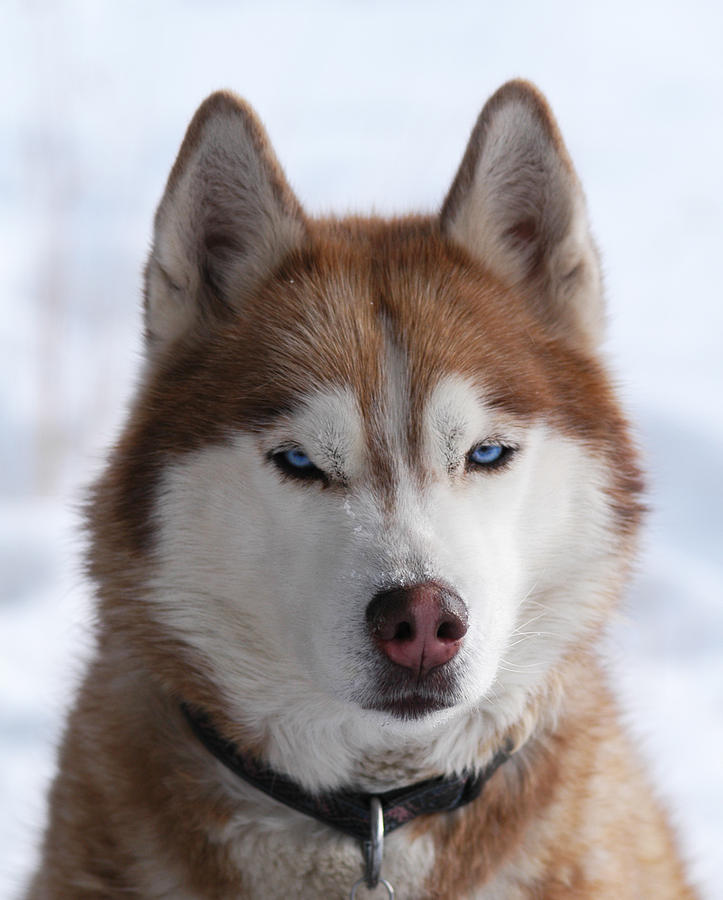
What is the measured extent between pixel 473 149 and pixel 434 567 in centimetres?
90

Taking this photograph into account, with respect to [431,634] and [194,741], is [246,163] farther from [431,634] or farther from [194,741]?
[194,741]

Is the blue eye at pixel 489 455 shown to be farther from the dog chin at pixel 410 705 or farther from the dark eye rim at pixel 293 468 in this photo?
the dog chin at pixel 410 705

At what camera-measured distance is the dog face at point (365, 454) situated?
6.81 ft

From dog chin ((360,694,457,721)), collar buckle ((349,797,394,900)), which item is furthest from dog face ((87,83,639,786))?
collar buckle ((349,797,394,900))

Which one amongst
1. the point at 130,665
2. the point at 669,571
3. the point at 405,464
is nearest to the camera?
the point at 405,464

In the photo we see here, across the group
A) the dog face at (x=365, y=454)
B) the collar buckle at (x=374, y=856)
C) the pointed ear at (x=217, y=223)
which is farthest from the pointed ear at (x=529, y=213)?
the collar buckle at (x=374, y=856)

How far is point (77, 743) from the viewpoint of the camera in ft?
8.47

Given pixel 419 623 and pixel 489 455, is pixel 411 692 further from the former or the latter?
pixel 489 455

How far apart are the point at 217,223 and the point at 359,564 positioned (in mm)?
860

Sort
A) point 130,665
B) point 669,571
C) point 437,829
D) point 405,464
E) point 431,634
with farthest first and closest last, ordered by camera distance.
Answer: point 669,571 → point 130,665 → point 437,829 → point 405,464 → point 431,634

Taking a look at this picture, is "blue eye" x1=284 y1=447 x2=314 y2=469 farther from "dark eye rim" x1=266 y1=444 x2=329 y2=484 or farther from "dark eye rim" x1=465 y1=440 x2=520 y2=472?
"dark eye rim" x1=465 y1=440 x2=520 y2=472

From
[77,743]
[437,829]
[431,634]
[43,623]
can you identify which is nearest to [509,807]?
[437,829]

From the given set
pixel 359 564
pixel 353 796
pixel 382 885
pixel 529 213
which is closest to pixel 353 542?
pixel 359 564

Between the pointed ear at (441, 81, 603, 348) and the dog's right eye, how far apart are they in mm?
626
